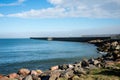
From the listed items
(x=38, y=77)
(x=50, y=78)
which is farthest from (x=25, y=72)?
(x=50, y=78)

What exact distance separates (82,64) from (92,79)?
8.35m

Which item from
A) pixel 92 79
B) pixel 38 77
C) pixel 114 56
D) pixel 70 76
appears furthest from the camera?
pixel 114 56

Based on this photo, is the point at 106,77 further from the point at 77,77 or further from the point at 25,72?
the point at 25,72

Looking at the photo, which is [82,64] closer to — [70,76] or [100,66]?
[100,66]

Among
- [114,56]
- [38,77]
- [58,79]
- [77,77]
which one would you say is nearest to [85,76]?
[77,77]

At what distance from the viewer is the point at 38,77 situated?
1766cm

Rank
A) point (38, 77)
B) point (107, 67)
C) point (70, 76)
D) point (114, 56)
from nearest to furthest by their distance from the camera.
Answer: point (70, 76) → point (38, 77) → point (107, 67) → point (114, 56)

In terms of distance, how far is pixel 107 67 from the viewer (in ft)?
62.4

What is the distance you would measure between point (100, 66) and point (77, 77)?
200 inches

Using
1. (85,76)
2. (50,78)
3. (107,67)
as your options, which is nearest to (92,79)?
(85,76)

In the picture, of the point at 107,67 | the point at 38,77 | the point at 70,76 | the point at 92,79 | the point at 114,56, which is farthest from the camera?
the point at 114,56

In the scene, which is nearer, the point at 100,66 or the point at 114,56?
the point at 100,66

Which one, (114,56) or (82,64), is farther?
(114,56)

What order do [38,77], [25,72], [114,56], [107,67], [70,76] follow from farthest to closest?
[114,56]
[25,72]
[107,67]
[38,77]
[70,76]
